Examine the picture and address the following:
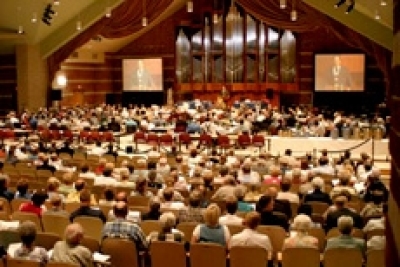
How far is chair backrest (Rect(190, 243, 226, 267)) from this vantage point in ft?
21.3

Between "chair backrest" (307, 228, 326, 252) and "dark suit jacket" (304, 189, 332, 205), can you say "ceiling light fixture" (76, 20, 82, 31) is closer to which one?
"dark suit jacket" (304, 189, 332, 205)

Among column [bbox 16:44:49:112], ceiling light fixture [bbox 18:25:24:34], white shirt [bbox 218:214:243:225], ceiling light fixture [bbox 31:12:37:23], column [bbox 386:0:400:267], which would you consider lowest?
white shirt [bbox 218:214:243:225]

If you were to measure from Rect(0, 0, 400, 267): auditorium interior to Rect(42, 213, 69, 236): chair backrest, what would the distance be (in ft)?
36.8

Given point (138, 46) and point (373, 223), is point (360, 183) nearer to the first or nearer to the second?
point (373, 223)

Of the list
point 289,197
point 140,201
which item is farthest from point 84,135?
point 289,197

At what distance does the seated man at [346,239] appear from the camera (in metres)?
6.45

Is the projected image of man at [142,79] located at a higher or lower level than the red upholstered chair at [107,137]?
higher

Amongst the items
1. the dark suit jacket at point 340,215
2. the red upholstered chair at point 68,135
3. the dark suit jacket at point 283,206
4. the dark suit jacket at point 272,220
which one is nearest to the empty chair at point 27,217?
the dark suit jacket at point 272,220

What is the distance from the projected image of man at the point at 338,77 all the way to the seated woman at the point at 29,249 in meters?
20.8

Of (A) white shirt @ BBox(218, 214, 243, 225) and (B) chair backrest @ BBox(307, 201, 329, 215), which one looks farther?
(B) chair backrest @ BBox(307, 201, 329, 215)

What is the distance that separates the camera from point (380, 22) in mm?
19125

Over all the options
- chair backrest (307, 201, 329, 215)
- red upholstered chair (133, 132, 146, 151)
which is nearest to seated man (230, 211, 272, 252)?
chair backrest (307, 201, 329, 215)

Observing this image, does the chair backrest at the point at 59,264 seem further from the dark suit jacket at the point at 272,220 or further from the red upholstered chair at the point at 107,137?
the red upholstered chair at the point at 107,137

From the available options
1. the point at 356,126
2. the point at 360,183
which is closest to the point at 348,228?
the point at 360,183
